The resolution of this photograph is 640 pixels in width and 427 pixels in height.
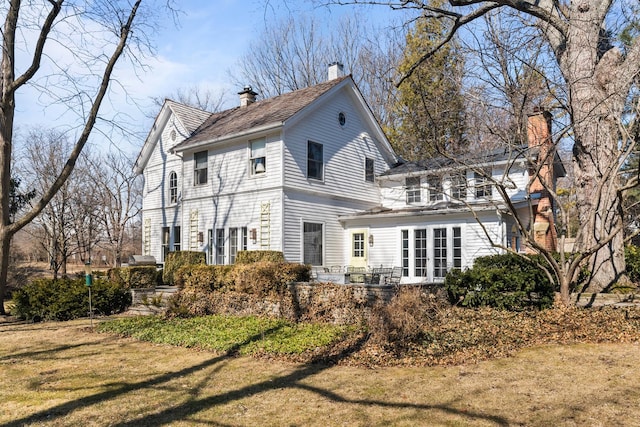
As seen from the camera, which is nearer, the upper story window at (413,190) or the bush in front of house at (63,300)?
the bush in front of house at (63,300)

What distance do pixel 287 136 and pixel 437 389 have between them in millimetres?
12388

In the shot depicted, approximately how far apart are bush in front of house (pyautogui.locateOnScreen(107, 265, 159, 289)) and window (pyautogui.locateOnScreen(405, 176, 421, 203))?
10605 millimetres

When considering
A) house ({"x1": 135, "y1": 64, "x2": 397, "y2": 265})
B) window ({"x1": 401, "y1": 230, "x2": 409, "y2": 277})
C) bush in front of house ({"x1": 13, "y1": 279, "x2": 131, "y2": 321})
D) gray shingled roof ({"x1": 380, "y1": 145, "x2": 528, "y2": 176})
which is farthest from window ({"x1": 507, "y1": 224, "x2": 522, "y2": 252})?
bush in front of house ({"x1": 13, "y1": 279, "x2": 131, "y2": 321})

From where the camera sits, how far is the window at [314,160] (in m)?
17.9

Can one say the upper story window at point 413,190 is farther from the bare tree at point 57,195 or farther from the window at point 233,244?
the bare tree at point 57,195

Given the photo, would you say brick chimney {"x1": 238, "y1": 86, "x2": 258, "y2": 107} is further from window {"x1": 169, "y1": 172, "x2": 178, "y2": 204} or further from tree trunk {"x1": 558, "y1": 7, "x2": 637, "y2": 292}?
tree trunk {"x1": 558, "y1": 7, "x2": 637, "y2": 292}

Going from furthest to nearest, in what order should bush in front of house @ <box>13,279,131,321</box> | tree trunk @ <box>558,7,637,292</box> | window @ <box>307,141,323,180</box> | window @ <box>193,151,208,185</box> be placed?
window @ <box>193,151,208,185</box>, window @ <box>307,141,323,180</box>, bush in front of house @ <box>13,279,131,321</box>, tree trunk @ <box>558,7,637,292</box>

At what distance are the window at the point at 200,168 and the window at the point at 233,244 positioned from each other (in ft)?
9.43

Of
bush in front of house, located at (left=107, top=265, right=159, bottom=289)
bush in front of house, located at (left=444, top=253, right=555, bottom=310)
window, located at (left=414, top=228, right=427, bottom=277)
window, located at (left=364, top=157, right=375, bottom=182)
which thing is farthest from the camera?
window, located at (left=364, top=157, right=375, bottom=182)

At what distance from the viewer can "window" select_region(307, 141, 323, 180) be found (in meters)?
17.9

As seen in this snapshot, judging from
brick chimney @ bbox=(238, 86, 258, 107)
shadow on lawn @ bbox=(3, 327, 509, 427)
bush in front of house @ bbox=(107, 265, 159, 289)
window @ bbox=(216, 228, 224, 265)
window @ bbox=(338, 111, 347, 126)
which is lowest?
shadow on lawn @ bbox=(3, 327, 509, 427)

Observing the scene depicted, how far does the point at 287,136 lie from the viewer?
16953 millimetres

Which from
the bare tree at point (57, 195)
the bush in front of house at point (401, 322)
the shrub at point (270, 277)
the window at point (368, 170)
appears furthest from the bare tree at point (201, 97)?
the bush in front of house at point (401, 322)

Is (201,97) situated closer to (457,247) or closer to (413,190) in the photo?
(413,190)
